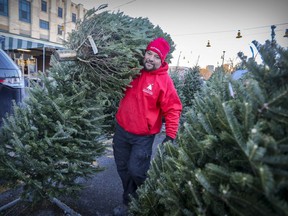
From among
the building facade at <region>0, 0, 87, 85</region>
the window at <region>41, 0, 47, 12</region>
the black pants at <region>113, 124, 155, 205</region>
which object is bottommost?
the black pants at <region>113, 124, 155, 205</region>

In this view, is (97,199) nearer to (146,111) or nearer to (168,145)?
(146,111)

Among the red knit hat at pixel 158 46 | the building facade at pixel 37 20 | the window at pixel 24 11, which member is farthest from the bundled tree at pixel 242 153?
the window at pixel 24 11

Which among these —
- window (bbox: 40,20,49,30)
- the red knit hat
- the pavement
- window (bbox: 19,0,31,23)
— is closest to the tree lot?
the red knit hat

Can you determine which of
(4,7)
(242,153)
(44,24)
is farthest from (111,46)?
(44,24)

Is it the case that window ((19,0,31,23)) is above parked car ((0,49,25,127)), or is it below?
above

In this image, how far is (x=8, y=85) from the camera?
14.1 ft

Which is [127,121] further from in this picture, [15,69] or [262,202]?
[15,69]

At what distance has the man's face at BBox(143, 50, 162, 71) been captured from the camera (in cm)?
298

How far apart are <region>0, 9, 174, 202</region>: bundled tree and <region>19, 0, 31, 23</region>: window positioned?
1120 inches

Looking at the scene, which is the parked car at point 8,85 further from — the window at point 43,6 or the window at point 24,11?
the window at point 43,6

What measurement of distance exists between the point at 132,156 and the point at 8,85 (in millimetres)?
2791

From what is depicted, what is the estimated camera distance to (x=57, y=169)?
253cm

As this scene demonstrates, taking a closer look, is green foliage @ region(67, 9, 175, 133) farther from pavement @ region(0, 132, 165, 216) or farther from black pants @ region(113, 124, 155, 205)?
pavement @ region(0, 132, 165, 216)

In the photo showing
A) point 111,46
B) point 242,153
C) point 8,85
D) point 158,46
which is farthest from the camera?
point 8,85
